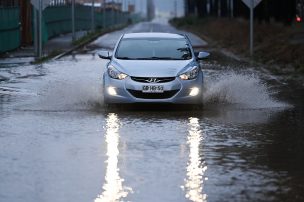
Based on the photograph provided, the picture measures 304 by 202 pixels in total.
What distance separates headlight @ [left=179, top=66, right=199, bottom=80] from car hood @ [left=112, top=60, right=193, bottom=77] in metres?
0.09

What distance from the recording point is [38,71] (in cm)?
2467

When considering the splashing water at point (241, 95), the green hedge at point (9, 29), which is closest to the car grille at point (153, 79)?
the splashing water at point (241, 95)

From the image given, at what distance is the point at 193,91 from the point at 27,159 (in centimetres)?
539

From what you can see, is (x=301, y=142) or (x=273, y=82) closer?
(x=301, y=142)

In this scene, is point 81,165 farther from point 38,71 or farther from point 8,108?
point 38,71

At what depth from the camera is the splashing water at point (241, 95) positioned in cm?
1546

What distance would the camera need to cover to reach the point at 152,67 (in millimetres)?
14352

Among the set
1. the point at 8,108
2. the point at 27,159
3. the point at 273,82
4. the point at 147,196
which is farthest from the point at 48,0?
the point at 147,196

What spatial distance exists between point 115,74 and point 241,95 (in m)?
3.37

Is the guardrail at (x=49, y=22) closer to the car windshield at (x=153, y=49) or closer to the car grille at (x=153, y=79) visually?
the car windshield at (x=153, y=49)

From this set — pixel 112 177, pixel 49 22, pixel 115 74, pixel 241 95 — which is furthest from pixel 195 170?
pixel 49 22

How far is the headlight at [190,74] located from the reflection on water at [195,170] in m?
2.39

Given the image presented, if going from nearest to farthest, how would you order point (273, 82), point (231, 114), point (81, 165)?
point (81, 165)
point (231, 114)
point (273, 82)

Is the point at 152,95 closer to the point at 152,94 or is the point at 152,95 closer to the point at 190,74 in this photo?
the point at 152,94
